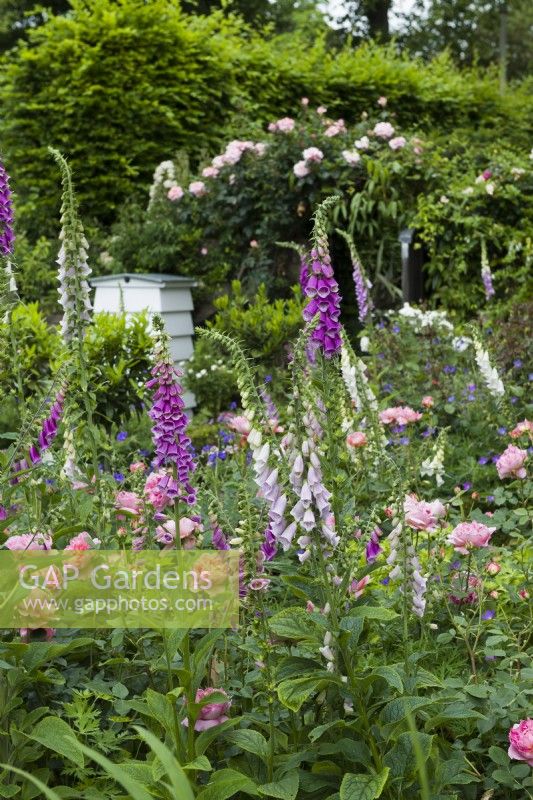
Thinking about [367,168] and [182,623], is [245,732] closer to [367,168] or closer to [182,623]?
[182,623]

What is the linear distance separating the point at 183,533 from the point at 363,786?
82cm

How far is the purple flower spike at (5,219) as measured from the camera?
8.55 feet

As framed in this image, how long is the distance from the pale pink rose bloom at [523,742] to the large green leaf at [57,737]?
914 millimetres

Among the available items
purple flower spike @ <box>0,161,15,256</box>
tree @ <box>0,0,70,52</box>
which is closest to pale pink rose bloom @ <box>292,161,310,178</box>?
purple flower spike @ <box>0,161,15,256</box>

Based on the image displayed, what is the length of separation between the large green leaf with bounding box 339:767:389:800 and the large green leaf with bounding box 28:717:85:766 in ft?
1.74

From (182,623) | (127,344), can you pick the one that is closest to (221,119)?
(127,344)

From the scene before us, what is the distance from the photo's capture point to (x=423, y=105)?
37.9 feet

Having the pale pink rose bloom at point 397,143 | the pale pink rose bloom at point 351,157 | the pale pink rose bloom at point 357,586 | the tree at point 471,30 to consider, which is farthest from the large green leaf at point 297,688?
the tree at point 471,30

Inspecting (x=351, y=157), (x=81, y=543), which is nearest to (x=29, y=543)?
(x=81, y=543)

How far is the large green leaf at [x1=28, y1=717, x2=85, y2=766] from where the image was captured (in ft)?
6.02

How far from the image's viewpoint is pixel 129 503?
2.58m

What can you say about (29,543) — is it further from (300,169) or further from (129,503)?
(300,169)

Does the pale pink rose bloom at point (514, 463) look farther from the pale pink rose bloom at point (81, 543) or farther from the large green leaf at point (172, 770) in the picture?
the large green leaf at point (172, 770)

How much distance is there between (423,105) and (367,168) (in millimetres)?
4127
